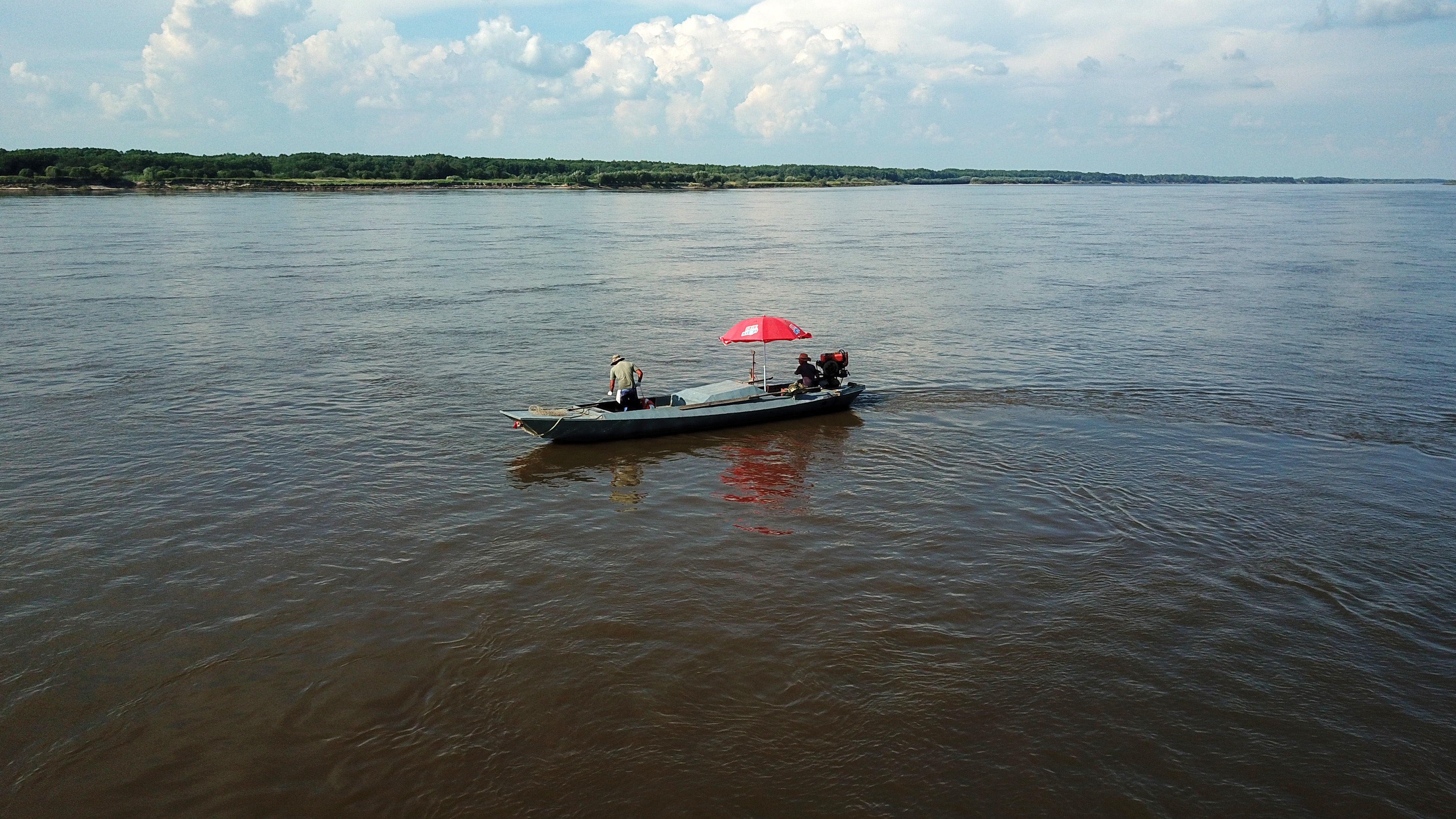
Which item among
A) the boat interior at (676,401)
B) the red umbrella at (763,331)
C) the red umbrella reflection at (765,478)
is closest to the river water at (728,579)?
the red umbrella reflection at (765,478)

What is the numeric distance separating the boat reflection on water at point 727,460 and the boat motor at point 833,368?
1403 millimetres

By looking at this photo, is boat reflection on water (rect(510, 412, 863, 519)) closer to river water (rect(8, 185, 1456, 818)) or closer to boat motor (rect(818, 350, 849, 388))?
river water (rect(8, 185, 1456, 818))

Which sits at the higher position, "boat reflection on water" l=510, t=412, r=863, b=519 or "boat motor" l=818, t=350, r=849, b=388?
"boat motor" l=818, t=350, r=849, b=388

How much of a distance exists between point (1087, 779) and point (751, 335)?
603 inches

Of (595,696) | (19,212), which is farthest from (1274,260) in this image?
(19,212)

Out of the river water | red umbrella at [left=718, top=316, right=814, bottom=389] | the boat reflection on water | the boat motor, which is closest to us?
the river water

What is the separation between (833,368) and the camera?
25.3 metres

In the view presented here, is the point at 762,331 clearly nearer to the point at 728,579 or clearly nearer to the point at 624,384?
the point at 624,384

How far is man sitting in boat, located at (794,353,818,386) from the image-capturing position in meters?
25.0

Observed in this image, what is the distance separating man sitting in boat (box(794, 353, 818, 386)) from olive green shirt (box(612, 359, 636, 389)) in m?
4.92

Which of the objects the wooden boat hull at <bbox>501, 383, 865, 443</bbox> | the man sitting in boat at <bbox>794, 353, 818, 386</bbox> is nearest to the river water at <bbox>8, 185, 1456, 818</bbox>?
the wooden boat hull at <bbox>501, 383, 865, 443</bbox>

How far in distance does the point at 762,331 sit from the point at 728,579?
1011 cm

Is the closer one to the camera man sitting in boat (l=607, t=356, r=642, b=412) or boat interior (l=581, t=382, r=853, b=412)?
man sitting in boat (l=607, t=356, r=642, b=412)

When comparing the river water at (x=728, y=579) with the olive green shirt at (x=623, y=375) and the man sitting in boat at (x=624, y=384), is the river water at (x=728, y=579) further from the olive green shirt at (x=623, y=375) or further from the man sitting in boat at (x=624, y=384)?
the olive green shirt at (x=623, y=375)
